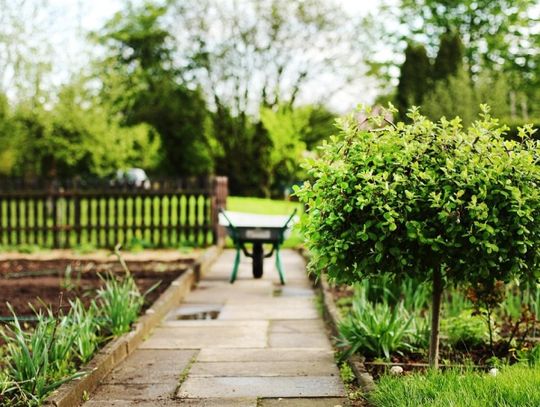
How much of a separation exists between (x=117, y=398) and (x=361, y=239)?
1.78m

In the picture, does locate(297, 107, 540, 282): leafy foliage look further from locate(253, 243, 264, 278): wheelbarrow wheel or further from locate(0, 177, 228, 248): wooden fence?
locate(0, 177, 228, 248): wooden fence

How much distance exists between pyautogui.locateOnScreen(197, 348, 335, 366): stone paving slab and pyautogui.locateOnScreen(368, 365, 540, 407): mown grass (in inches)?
53.0

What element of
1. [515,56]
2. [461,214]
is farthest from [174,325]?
[515,56]

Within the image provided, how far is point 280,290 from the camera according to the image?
892cm

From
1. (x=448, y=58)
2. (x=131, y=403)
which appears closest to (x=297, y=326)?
(x=131, y=403)

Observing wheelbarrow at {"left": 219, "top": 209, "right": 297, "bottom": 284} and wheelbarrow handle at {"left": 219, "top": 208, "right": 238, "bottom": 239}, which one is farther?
wheelbarrow at {"left": 219, "top": 209, "right": 297, "bottom": 284}

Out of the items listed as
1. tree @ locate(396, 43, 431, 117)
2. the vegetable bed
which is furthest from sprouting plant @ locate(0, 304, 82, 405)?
tree @ locate(396, 43, 431, 117)

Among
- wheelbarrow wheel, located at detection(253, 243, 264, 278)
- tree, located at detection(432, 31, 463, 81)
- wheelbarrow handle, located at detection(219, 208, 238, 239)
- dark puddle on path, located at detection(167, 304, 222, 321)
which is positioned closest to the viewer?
dark puddle on path, located at detection(167, 304, 222, 321)

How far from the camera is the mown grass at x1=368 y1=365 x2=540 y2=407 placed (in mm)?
3486

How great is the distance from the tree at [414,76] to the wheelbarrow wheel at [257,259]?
19513 millimetres

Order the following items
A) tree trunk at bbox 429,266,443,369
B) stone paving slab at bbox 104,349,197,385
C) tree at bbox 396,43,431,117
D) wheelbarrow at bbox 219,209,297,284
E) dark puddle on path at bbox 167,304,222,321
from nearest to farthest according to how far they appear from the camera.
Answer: tree trunk at bbox 429,266,443,369 < stone paving slab at bbox 104,349,197,385 < dark puddle on path at bbox 167,304,222,321 < wheelbarrow at bbox 219,209,297,284 < tree at bbox 396,43,431,117

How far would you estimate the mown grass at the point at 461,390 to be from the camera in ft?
11.4

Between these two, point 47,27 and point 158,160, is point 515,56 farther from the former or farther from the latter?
point 47,27

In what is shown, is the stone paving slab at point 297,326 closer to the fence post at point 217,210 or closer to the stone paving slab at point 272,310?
the stone paving slab at point 272,310
